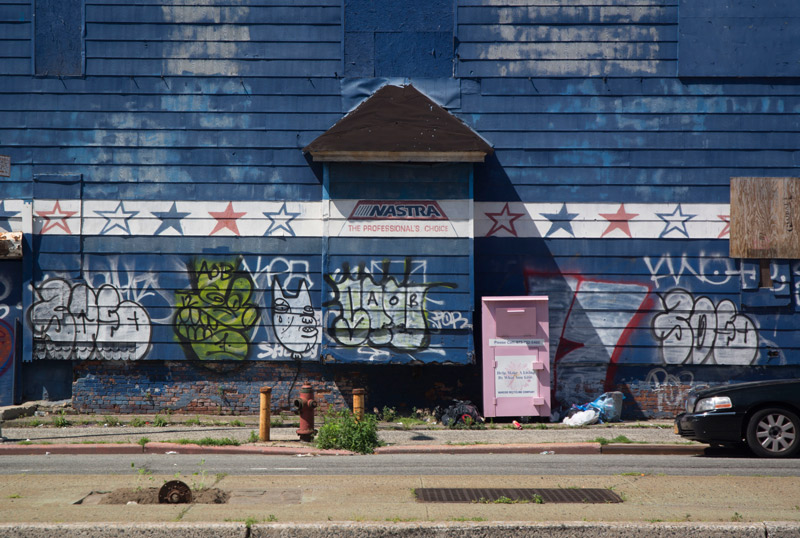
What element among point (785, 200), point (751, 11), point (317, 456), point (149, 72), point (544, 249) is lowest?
point (317, 456)

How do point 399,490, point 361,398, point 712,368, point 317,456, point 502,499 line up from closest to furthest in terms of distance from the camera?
point 502,499 < point 399,490 < point 317,456 < point 361,398 < point 712,368

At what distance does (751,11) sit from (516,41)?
14.4 feet

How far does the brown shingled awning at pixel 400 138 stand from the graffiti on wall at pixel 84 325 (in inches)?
179

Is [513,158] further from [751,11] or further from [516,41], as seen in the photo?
[751,11]

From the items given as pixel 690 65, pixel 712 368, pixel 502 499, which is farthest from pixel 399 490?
pixel 690 65

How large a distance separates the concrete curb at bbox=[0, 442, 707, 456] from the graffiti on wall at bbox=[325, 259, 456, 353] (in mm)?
2713

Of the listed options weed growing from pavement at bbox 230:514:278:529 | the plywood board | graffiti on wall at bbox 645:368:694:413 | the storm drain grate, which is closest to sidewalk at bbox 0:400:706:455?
graffiti on wall at bbox 645:368:694:413

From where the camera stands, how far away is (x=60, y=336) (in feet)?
45.8

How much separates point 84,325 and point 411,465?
24.5 ft

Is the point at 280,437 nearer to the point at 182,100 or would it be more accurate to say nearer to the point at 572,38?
the point at 182,100

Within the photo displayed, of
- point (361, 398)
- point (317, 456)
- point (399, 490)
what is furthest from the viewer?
point (361, 398)

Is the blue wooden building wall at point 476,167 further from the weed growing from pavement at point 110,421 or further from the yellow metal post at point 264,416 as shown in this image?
the yellow metal post at point 264,416

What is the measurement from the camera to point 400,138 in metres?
13.4

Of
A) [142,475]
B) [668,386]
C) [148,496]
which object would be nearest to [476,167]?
[668,386]
